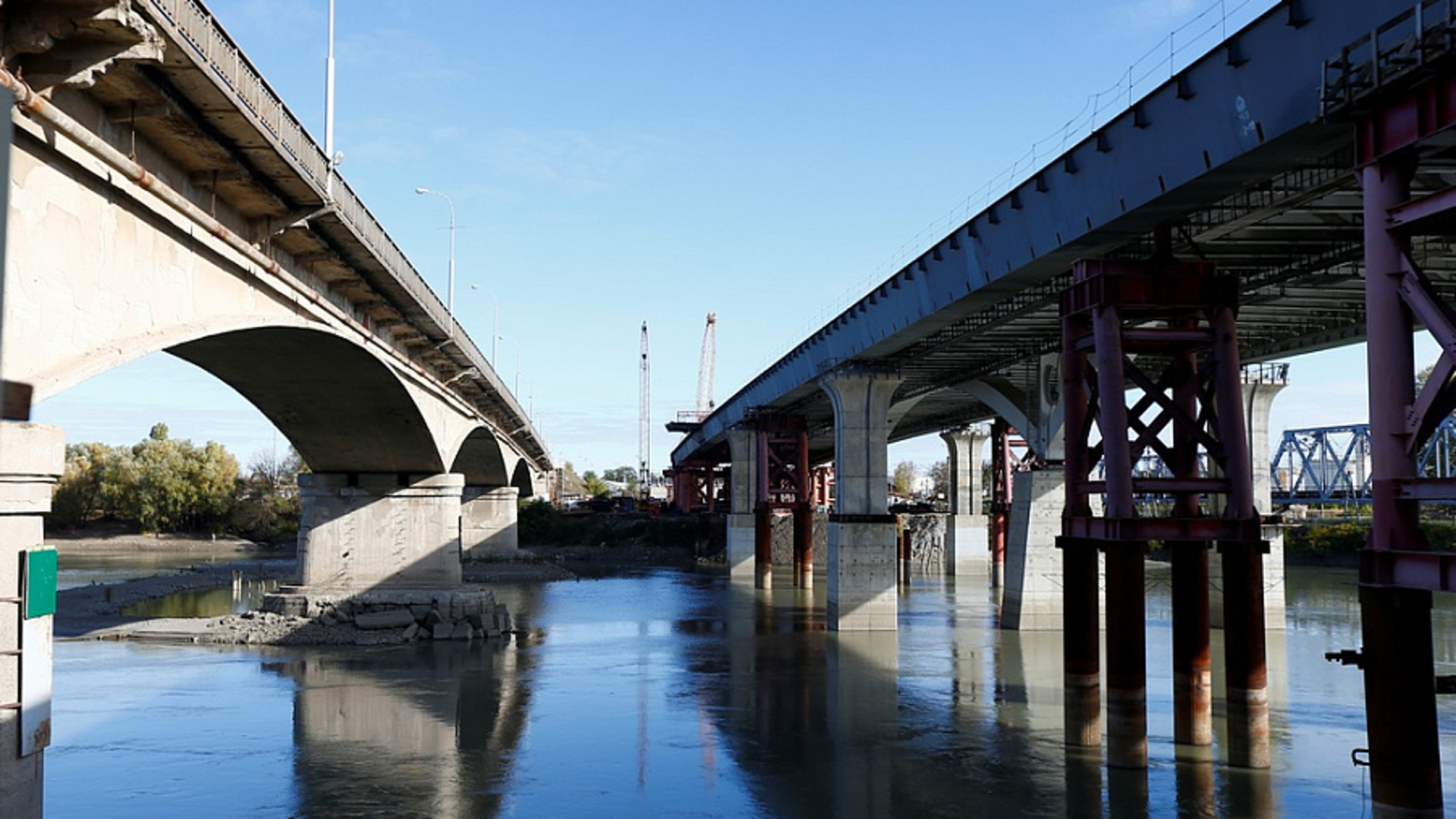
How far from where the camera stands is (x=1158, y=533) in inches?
888

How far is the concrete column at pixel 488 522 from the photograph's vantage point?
9512 cm

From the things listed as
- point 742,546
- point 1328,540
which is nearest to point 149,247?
point 742,546

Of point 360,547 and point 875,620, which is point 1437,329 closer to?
point 875,620

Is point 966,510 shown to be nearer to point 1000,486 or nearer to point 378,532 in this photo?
point 1000,486

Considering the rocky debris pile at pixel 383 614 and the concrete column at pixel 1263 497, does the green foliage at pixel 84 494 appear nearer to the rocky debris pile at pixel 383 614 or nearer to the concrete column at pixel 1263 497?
the rocky debris pile at pixel 383 614

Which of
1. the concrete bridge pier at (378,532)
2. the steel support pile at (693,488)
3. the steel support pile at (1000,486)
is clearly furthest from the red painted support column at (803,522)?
the steel support pile at (693,488)

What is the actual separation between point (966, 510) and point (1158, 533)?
63.5 metres

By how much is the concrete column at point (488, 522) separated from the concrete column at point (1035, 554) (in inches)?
2226

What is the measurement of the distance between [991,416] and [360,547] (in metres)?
44.9

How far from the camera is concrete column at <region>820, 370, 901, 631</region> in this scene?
46.7m

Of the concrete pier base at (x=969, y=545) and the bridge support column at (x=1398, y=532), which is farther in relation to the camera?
the concrete pier base at (x=969, y=545)

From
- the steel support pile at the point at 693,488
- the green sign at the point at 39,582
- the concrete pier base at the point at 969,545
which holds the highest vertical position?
the steel support pile at the point at 693,488

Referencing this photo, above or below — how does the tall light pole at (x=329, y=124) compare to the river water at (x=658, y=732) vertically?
above

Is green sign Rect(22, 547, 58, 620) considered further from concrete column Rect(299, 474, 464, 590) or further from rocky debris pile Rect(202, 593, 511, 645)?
concrete column Rect(299, 474, 464, 590)
